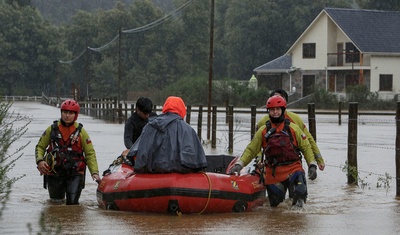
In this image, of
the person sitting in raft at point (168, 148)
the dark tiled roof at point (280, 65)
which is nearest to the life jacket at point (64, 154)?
the person sitting in raft at point (168, 148)

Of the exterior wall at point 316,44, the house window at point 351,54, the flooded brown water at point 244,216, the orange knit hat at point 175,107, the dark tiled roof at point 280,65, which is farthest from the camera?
the dark tiled roof at point 280,65

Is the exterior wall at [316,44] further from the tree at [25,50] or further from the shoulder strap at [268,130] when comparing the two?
the shoulder strap at [268,130]

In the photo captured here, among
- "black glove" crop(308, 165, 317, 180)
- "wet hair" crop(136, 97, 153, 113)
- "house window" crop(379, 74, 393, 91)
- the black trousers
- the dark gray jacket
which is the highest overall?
"house window" crop(379, 74, 393, 91)

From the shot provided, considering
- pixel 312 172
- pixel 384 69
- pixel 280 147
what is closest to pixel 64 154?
pixel 280 147

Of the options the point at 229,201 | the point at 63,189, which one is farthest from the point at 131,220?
the point at 63,189

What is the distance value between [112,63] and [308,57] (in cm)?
3338

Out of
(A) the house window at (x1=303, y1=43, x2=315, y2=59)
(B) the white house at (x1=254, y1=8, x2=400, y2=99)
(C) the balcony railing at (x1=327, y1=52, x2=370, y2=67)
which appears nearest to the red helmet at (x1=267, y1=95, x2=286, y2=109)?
(B) the white house at (x1=254, y1=8, x2=400, y2=99)

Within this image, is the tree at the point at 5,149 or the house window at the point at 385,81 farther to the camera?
the house window at the point at 385,81

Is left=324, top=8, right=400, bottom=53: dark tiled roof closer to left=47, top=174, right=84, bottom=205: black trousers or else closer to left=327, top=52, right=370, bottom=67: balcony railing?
left=327, top=52, right=370, bottom=67: balcony railing

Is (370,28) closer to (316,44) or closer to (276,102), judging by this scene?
(316,44)

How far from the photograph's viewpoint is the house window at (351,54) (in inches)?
2799

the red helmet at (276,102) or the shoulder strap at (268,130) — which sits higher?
the red helmet at (276,102)

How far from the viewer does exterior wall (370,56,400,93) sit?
69438 mm

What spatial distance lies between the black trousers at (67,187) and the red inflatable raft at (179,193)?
0.41m
